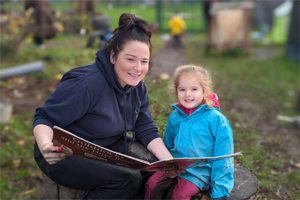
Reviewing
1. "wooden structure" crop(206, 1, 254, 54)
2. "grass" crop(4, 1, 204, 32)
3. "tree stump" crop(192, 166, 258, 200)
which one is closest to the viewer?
"tree stump" crop(192, 166, 258, 200)

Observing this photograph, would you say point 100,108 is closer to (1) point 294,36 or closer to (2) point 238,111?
(2) point 238,111

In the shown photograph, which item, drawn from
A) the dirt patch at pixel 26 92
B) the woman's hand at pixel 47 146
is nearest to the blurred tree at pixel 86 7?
the dirt patch at pixel 26 92

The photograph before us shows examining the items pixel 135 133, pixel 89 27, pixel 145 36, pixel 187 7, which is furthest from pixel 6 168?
pixel 187 7

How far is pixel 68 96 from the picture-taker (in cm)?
191

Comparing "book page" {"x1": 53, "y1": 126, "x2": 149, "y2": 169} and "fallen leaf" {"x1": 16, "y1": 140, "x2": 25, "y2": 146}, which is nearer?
"book page" {"x1": 53, "y1": 126, "x2": 149, "y2": 169}

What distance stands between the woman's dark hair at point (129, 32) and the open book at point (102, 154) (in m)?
0.76

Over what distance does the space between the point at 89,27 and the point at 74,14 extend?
1.40 meters

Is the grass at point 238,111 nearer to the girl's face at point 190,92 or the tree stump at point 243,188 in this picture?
the girl's face at point 190,92

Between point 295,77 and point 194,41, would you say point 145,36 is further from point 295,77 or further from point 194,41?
point 194,41

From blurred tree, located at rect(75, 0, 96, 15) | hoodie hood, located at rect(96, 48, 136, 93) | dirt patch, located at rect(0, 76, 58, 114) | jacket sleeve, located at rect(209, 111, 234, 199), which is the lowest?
dirt patch, located at rect(0, 76, 58, 114)

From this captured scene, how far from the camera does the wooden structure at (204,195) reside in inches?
79.7

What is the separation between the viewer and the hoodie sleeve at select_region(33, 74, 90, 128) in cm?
188

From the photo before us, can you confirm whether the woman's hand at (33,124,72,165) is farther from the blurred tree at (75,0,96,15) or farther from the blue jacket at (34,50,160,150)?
the blurred tree at (75,0,96,15)

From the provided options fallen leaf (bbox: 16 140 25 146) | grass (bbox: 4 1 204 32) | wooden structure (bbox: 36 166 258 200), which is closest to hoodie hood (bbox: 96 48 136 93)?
wooden structure (bbox: 36 166 258 200)
